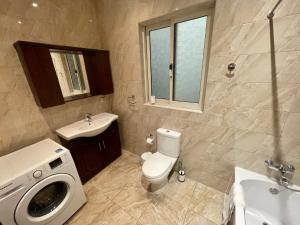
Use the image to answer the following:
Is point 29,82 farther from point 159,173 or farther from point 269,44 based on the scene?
point 269,44

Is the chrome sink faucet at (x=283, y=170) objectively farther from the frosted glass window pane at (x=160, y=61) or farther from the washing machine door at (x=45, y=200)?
the washing machine door at (x=45, y=200)

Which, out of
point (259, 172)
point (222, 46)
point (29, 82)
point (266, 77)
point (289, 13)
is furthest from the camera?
point (29, 82)

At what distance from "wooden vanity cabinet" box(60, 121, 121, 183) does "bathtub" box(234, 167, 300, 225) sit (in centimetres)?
170

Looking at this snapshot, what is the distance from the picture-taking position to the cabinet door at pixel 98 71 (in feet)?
6.55

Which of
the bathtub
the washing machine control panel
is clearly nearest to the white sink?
the washing machine control panel

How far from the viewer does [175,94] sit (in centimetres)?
187

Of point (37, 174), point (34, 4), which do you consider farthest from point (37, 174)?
point (34, 4)

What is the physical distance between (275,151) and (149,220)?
4.57 ft

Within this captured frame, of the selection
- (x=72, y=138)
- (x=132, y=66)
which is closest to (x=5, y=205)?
(x=72, y=138)

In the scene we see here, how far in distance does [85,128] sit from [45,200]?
2.73 ft

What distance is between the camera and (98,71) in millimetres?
2066

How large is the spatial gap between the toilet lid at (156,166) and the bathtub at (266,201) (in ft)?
2.37

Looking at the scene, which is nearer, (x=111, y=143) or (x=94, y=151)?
(x=94, y=151)

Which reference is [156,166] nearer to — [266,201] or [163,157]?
Result: [163,157]
